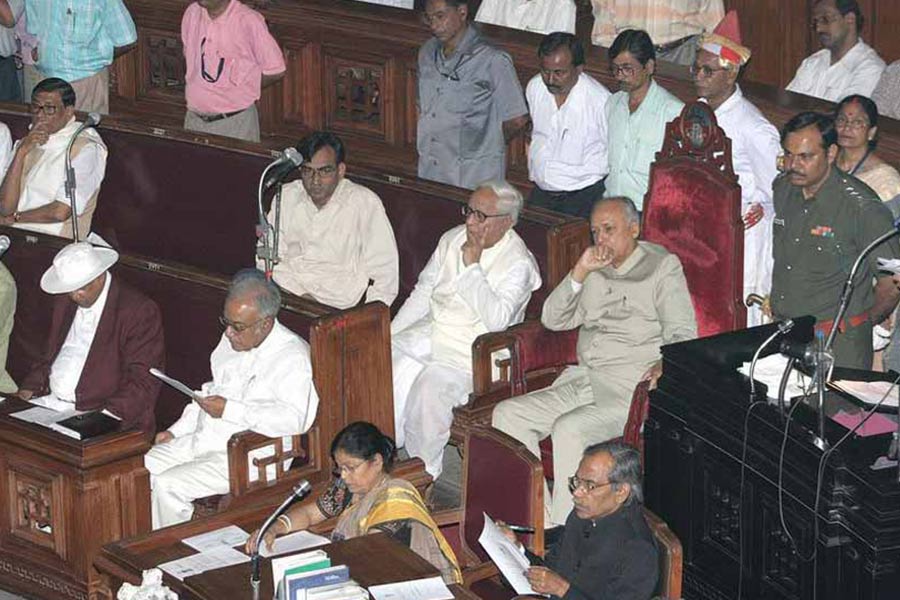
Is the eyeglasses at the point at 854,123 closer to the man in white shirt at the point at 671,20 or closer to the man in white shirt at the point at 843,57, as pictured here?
the man in white shirt at the point at 843,57

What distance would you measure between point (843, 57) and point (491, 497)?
3.30 meters

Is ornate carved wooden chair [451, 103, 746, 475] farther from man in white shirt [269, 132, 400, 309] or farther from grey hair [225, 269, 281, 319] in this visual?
man in white shirt [269, 132, 400, 309]

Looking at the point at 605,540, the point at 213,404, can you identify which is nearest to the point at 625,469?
the point at 605,540

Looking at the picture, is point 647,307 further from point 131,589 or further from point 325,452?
point 131,589

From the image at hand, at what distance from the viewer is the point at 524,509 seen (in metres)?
6.06

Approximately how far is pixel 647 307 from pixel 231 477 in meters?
1.60

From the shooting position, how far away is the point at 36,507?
22.5 ft

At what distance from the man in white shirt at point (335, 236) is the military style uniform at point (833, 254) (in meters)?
1.81

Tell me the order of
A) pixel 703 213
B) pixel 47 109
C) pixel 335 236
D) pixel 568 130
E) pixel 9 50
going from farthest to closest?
pixel 9 50 → pixel 47 109 → pixel 568 130 → pixel 335 236 → pixel 703 213

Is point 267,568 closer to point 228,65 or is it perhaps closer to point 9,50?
point 228,65

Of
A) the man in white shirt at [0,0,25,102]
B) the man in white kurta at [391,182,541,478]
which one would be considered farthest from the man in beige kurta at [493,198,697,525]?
the man in white shirt at [0,0,25,102]

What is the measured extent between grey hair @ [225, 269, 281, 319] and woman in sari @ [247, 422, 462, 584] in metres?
0.87

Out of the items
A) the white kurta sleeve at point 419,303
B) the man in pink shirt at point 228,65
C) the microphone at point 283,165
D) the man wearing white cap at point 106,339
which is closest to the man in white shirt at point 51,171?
the man in pink shirt at point 228,65

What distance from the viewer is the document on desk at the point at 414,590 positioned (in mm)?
5355
